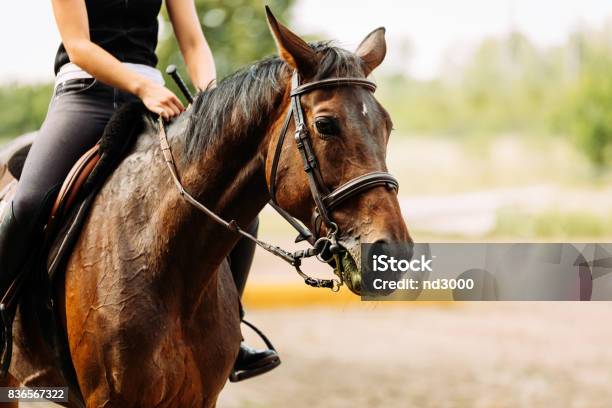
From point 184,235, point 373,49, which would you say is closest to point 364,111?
point 373,49

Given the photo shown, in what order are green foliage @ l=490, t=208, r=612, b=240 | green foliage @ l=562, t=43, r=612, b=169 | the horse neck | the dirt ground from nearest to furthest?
the horse neck
the dirt ground
green foliage @ l=490, t=208, r=612, b=240
green foliage @ l=562, t=43, r=612, b=169

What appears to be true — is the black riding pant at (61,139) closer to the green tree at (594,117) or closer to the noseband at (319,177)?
the noseband at (319,177)

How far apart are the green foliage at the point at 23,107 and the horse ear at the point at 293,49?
10483 mm

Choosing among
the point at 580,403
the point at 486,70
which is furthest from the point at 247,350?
the point at 486,70

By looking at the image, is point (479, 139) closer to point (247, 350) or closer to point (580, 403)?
point (580, 403)

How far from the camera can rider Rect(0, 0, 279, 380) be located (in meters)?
3.06

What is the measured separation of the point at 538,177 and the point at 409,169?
2686mm

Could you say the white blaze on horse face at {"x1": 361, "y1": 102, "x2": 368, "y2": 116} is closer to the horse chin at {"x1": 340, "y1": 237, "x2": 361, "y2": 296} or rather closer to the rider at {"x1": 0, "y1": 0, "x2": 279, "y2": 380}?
the horse chin at {"x1": 340, "y1": 237, "x2": 361, "y2": 296}

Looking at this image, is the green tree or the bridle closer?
the bridle

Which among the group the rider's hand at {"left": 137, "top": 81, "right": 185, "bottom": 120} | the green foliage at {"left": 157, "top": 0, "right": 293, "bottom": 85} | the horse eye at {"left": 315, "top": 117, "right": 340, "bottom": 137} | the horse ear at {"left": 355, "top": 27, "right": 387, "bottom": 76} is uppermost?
the green foliage at {"left": 157, "top": 0, "right": 293, "bottom": 85}

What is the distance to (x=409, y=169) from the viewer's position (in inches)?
626

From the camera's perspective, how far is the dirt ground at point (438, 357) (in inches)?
252

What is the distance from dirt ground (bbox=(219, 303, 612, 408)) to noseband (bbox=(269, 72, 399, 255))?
12.9 feet

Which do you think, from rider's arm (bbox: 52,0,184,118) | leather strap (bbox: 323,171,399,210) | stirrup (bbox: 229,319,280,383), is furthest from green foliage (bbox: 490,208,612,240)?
Answer: leather strap (bbox: 323,171,399,210)
